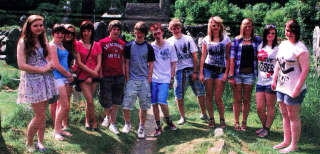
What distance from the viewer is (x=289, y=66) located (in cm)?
372

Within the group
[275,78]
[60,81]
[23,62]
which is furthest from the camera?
[60,81]

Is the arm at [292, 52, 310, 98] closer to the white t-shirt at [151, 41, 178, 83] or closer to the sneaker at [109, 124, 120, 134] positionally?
the white t-shirt at [151, 41, 178, 83]

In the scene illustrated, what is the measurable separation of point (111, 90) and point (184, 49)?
4.37 ft

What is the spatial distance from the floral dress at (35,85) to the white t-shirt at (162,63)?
165cm

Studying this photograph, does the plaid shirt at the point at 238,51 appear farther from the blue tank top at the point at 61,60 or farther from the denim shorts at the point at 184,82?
the blue tank top at the point at 61,60

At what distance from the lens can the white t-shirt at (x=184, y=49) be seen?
4836mm

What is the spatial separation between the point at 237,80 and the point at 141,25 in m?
1.66

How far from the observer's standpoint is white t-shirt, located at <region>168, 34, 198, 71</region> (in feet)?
15.9

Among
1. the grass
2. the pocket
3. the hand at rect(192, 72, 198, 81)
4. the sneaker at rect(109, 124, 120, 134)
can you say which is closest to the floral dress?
the pocket

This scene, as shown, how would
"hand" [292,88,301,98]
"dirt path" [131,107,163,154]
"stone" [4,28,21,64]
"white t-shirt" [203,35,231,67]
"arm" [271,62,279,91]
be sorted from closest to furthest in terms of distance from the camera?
"hand" [292,88,301,98], "arm" [271,62,279,91], "dirt path" [131,107,163,154], "white t-shirt" [203,35,231,67], "stone" [4,28,21,64]

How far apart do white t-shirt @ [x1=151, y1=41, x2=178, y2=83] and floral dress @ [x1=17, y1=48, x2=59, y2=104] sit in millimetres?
1647

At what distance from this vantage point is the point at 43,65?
3613mm

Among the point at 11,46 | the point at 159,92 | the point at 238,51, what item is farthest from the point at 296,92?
the point at 11,46

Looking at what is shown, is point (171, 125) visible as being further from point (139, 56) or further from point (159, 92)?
point (139, 56)
